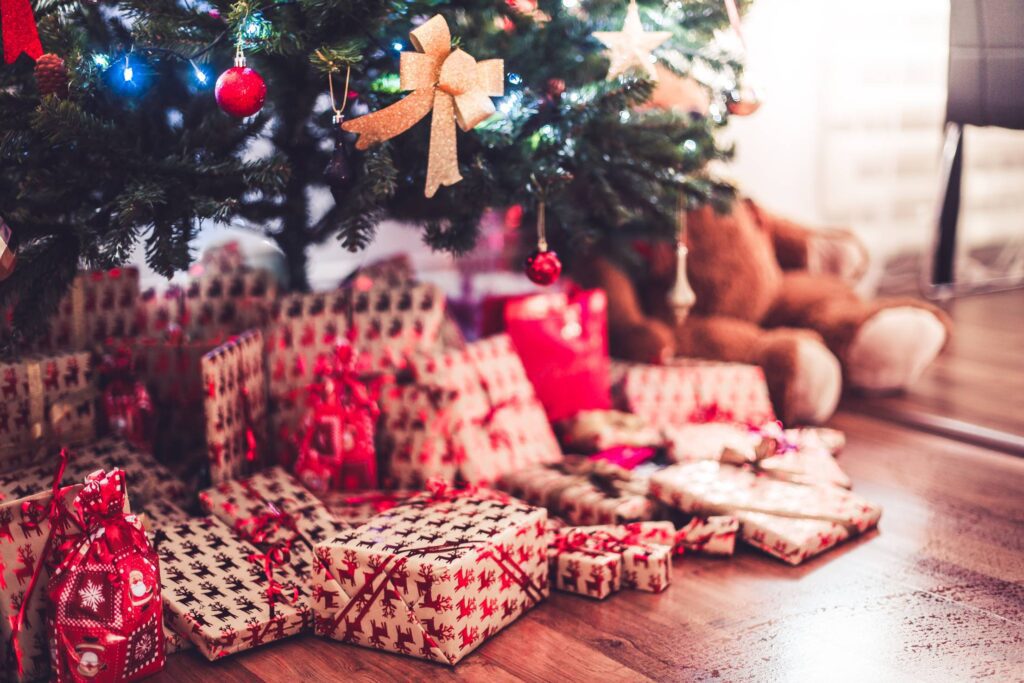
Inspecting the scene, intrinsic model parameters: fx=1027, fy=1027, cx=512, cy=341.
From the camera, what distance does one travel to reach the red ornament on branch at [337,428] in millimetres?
1926

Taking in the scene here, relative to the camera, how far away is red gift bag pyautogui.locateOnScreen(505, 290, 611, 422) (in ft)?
7.44

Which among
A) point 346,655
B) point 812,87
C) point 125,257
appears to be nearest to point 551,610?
point 346,655

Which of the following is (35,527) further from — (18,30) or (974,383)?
(974,383)

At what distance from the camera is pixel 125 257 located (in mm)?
1503

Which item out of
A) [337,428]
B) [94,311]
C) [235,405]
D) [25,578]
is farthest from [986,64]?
[25,578]

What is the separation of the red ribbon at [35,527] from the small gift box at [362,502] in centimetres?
51

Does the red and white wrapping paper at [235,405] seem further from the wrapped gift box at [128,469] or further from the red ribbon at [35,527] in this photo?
the red ribbon at [35,527]

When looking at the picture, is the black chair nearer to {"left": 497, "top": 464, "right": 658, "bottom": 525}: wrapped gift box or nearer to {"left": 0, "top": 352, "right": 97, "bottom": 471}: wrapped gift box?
{"left": 497, "top": 464, "right": 658, "bottom": 525}: wrapped gift box

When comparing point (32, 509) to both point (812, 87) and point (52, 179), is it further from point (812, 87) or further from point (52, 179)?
point (812, 87)

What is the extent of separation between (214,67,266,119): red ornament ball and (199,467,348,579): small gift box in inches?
26.7

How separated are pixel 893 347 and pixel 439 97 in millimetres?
1508

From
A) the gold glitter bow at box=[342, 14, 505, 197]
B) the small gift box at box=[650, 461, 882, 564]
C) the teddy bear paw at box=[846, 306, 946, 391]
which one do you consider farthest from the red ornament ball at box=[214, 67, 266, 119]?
the teddy bear paw at box=[846, 306, 946, 391]

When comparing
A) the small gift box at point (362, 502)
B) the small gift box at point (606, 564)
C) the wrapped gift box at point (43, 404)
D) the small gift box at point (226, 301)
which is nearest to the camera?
the small gift box at point (606, 564)

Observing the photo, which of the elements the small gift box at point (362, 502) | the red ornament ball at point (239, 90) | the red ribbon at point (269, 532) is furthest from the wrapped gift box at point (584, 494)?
the red ornament ball at point (239, 90)
